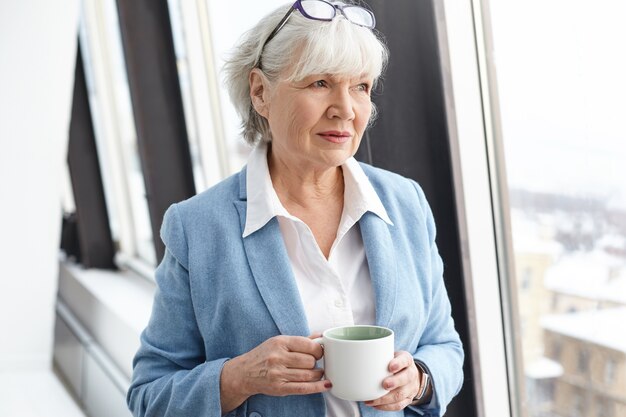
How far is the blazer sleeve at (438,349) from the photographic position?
54.6 inches

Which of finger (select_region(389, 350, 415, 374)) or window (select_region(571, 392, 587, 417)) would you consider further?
window (select_region(571, 392, 587, 417))

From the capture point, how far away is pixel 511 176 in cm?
167

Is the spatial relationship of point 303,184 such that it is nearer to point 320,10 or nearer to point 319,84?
point 319,84

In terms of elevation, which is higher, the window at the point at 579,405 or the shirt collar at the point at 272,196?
the shirt collar at the point at 272,196

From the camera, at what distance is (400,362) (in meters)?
1.24

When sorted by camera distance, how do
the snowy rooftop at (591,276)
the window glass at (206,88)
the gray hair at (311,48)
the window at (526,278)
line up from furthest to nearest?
the window glass at (206,88), the window at (526,278), the snowy rooftop at (591,276), the gray hair at (311,48)

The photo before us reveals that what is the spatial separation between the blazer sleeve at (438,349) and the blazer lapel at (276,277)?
9.4 inches

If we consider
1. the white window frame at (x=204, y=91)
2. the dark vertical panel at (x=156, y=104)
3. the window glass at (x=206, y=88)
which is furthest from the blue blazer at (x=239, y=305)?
the dark vertical panel at (x=156, y=104)

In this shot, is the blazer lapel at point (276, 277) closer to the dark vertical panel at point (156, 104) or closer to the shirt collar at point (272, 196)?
the shirt collar at point (272, 196)

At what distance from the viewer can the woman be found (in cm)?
133

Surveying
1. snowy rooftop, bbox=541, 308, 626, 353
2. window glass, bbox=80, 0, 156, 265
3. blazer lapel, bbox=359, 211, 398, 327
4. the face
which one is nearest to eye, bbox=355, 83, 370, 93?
the face

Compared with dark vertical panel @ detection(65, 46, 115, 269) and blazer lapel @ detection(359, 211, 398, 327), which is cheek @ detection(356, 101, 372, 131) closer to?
blazer lapel @ detection(359, 211, 398, 327)

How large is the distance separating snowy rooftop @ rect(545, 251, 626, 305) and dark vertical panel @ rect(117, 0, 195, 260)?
222 cm

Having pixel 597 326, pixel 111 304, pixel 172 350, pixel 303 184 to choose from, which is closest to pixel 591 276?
pixel 597 326
